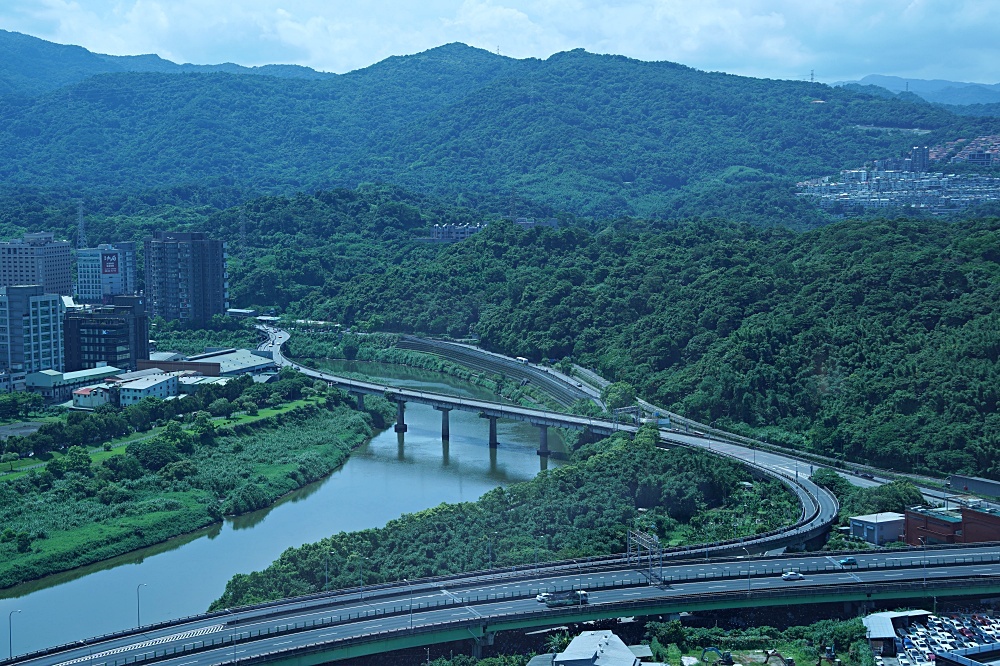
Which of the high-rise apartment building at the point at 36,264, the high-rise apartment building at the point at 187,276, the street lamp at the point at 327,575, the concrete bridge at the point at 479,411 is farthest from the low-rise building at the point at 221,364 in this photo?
the street lamp at the point at 327,575

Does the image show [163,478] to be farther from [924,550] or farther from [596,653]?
[924,550]

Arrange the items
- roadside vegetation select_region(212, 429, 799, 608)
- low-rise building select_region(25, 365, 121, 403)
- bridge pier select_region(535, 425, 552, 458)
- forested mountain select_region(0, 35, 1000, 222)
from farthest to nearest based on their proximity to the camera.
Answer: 1. forested mountain select_region(0, 35, 1000, 222)
2. low-rise building select_region(25, 365, 121, 403)
3. bridge pier select_region(535, 425, 552, 458)
4. roadside vegetation select_region(212, 429, 799, 608)

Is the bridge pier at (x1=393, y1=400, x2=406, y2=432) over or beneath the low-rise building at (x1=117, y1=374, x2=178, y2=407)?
beneath

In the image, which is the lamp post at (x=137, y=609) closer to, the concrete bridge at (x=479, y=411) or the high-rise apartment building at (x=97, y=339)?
the concrete bridge at (x=479, y=411)

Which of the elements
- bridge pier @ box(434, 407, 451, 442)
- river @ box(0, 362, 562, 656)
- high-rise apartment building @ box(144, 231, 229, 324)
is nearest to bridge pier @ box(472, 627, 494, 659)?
river @ box(0, 362, 562, 656)

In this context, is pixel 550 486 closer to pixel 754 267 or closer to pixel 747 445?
pixel 747 445

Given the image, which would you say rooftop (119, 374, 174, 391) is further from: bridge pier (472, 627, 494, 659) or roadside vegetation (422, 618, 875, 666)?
roadside vegetation (422, 618, 875, 666)

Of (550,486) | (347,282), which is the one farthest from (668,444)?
(347,282)
